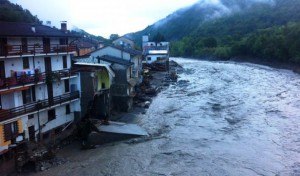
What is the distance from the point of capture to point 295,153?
76.9 feet

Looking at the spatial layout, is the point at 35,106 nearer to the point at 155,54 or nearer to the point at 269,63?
the point at 155,54

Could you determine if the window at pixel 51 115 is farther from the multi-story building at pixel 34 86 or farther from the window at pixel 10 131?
the window at pixel 10 131

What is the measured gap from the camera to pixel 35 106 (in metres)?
23.0

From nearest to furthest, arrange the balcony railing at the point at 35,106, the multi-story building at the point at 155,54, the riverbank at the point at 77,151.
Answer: the balcony railing at the point at 35,106 < the riverbank at the point at 77,151 < the multi-story building at the point at 155,54

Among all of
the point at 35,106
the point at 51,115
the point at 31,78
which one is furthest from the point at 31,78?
the point at 51,115

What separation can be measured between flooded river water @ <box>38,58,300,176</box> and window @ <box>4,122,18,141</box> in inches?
134

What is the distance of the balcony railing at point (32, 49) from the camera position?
20.8 meters

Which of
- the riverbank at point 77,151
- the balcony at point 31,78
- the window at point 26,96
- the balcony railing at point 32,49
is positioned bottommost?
the riverbank at point 77,151

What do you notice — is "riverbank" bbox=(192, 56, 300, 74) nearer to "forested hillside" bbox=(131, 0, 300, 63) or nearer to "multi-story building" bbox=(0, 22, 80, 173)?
"forested hillside" bbox=(131, 0, 300, 63)

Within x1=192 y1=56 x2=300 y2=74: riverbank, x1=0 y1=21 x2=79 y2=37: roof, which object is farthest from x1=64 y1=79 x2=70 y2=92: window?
x1=192 y1=56 x2=300 y2=74: riverbank

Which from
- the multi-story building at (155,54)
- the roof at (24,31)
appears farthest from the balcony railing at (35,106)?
the multi-story building at (155,54)

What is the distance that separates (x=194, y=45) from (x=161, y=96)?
91072 mm

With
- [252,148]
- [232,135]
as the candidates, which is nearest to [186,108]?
[232,135]

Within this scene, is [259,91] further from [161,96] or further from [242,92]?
[161,96]
